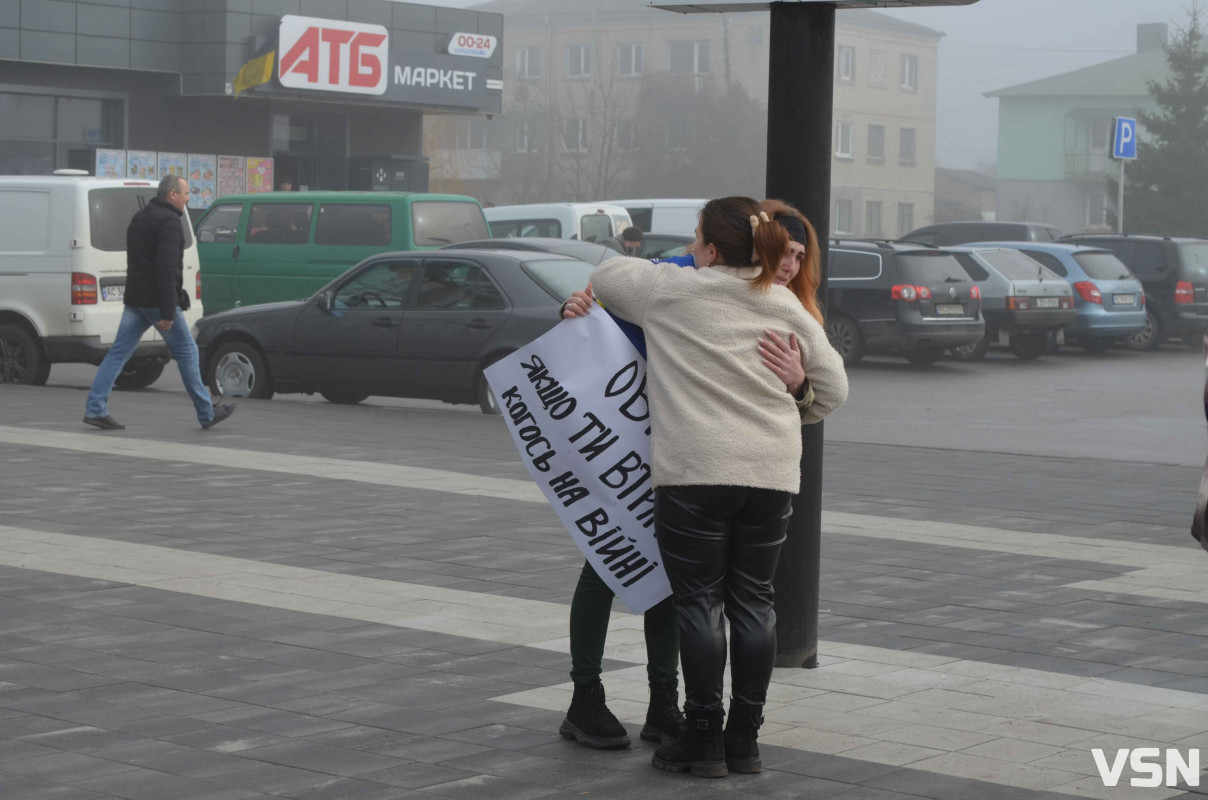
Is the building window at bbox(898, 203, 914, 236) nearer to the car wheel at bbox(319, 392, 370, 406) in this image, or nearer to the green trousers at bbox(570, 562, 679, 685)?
the car wheel at bbox(319, 392, 370, 406)

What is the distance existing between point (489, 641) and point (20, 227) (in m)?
11.6

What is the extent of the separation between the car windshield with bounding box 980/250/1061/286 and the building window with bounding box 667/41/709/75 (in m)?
71.2

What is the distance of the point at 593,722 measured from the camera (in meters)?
4.89

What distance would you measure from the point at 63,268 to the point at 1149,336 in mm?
16457

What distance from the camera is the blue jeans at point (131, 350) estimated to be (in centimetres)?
1282

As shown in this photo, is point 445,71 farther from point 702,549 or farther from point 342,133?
point 702,549

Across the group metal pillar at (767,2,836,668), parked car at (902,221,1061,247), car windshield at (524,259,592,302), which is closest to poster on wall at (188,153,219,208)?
parked car at (902,221,1061,247)

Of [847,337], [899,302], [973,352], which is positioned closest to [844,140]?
[973,352]

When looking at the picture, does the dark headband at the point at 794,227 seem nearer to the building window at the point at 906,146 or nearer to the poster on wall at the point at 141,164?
the poster on wall at the point at 141,164

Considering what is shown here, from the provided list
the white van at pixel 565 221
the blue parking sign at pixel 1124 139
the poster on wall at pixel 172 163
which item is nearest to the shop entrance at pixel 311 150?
the poster on wall at pixel 172 163

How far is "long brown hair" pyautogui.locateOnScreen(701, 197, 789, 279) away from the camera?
4.59 meters

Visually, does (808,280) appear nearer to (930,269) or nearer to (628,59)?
(930,269)

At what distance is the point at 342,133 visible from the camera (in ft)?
132

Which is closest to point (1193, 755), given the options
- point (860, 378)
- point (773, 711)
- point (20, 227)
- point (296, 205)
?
point (773, 711)
